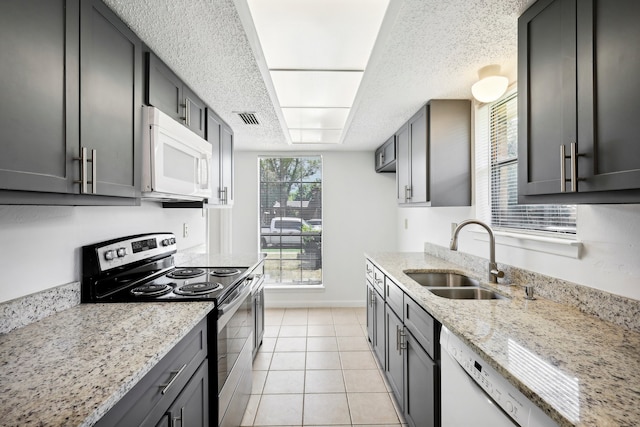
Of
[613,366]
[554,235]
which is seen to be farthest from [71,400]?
[554,235]

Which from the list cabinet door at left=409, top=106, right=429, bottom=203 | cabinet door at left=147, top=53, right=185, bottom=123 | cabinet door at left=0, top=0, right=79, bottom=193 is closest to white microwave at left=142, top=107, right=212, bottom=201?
cabinet door at left=147, top=53, right=185, bottom=123

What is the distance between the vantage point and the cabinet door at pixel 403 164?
2883mm

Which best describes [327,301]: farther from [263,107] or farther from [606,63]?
[606,63]

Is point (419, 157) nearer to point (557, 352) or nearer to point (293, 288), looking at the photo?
point (557, 352)

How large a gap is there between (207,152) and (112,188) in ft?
3.13

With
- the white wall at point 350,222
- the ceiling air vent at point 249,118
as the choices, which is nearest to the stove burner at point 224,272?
the ceiling air vent at point 249,118

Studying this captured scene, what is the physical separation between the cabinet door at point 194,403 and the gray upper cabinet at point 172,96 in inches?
53.6

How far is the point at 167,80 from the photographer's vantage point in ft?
5.91

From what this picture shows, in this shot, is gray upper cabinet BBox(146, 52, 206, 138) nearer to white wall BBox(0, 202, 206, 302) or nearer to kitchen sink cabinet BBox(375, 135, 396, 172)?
white wall BBox(0, 202, 206, 302)

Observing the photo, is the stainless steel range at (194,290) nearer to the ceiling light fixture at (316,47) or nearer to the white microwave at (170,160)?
the white microwave at (170,160)

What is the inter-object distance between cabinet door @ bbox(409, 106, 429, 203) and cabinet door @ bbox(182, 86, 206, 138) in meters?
1.75

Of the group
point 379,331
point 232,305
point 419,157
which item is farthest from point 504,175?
point 232,305

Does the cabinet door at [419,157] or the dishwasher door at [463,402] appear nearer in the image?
the dishwasher door at [463,402]

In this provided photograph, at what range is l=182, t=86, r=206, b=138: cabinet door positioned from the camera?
6.74ft
